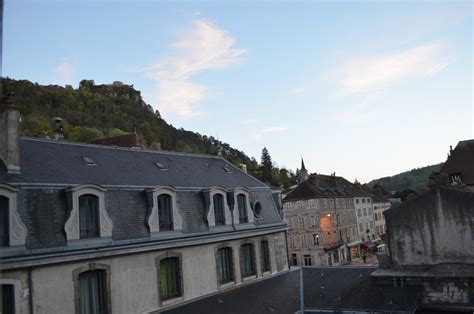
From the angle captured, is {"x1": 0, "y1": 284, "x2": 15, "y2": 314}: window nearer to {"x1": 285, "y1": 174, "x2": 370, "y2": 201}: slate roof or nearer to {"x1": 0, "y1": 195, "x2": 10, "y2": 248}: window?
{"x1": 0, "y1": 195, "x2": 10, "y2": 248}: window

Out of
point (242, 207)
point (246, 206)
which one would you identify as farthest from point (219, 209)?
point (246, 206)

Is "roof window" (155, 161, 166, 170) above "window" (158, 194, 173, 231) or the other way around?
above

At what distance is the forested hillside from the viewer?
76.9 m

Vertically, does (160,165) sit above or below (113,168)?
above

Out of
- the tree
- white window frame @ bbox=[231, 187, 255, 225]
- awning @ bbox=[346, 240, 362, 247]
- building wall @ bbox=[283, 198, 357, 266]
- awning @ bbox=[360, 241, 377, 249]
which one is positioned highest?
the tree

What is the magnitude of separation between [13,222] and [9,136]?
2.99 meters

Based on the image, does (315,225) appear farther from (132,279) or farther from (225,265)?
(132,279)

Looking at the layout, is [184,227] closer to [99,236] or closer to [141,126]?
[99,236]

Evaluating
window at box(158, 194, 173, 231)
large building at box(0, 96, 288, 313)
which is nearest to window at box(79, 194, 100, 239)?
large building at box(0, 96, 288, 313)

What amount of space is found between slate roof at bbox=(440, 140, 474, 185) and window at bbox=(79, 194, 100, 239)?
36.9 meters

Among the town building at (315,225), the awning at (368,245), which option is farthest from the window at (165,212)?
the awning at (368,245)

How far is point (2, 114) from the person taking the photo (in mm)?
12867

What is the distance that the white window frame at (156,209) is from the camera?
49.0ft

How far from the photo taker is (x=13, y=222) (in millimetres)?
11117
